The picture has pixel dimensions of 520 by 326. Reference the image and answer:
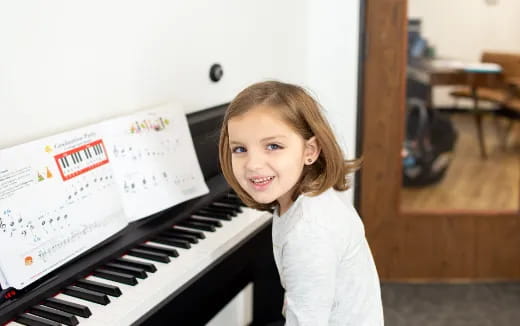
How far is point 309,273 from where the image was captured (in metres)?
1.46

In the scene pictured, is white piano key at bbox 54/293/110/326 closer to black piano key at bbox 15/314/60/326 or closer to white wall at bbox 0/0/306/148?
black piano key at bbox 15/314/60/326

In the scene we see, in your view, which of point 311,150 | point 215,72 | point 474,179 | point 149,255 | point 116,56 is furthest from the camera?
point 474,179

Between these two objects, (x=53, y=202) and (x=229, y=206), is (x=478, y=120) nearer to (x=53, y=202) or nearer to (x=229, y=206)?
(x=229, y=206)

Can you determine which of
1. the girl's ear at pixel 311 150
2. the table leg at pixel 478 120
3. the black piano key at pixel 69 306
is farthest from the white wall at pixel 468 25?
the black piano key at pixel 69 306

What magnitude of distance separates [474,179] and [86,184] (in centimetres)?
212

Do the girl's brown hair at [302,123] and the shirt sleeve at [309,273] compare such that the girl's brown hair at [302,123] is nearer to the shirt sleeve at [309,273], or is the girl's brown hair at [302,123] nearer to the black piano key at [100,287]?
the shirt sleeve at [309,273]

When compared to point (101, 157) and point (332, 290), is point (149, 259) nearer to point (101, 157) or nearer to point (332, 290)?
point (101, 157)

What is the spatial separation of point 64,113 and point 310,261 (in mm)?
767

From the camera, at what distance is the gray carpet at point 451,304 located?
9.71 ft

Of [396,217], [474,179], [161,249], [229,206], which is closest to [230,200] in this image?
[229,206]

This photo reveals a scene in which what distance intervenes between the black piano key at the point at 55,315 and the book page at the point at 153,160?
42 centimetres

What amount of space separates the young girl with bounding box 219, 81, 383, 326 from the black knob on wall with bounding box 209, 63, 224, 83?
82 centimetres

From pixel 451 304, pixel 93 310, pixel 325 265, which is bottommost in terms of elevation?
pixel 451 304

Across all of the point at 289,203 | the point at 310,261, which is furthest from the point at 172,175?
the point at 310,261
